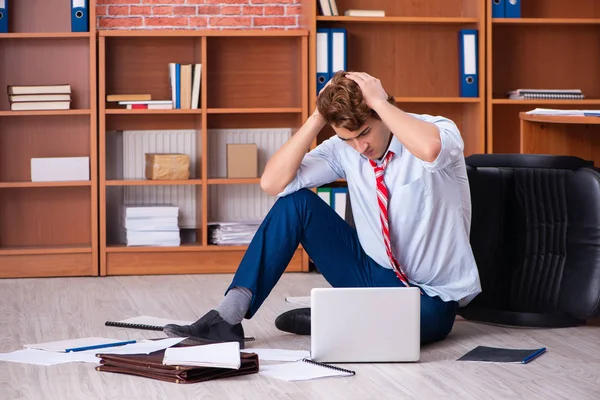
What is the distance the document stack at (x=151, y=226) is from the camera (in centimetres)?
457

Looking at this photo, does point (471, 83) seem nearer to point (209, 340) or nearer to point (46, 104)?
point (46, 104)

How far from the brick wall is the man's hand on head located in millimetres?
2272

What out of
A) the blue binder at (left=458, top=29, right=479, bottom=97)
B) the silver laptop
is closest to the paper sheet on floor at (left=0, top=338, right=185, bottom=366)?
the silver laptop

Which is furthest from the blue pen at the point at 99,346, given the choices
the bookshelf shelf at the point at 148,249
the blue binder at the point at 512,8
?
the blue binder at the point at 512,8

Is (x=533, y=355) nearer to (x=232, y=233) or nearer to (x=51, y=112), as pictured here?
(x=232, y=233)

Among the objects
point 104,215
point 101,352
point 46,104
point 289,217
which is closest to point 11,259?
point 104,215

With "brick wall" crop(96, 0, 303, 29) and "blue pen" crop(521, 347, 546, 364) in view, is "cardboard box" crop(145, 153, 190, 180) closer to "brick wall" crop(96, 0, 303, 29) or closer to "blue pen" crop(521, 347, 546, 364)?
"brick wall" crop(96, 0, 303, 29)

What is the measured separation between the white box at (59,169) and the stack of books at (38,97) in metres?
0.26

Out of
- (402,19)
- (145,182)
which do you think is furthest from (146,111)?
(402,19)

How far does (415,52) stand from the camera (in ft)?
16.0

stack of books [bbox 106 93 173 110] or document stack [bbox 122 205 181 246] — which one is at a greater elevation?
stack of books [bbox 106 93 173 110]

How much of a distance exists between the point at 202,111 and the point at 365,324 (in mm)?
2217

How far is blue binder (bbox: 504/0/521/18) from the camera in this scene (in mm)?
4645

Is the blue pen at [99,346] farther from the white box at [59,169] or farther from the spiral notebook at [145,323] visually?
the white box at [59,169]
